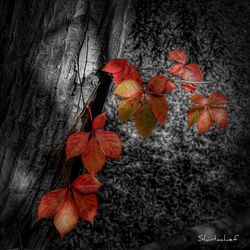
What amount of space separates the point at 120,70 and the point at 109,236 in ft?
3.88

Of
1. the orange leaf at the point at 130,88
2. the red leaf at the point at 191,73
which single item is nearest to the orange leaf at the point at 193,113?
the red leaf at the point at 191,73

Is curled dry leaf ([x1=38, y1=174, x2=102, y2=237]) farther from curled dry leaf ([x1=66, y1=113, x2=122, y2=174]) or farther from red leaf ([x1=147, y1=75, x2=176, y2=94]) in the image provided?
red leaf ([x1=147, y1=75, x2=176, y2=94])

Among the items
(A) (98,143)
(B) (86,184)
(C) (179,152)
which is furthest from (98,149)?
(C) (179,152)

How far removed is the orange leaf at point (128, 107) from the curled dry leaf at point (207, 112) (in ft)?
1.00

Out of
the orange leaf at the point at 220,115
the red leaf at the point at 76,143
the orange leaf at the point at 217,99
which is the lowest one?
the red leaf at the point at 76,143

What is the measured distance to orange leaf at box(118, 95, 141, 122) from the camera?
1.02 metres

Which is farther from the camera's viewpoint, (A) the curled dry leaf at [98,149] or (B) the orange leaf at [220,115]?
(B) the orange leaf at [220,115]

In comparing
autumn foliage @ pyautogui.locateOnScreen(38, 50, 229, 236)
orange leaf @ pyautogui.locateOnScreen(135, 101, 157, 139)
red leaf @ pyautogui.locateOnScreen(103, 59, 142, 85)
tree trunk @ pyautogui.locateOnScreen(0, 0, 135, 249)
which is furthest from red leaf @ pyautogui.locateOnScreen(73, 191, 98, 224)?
red leaf @ pyautogui.locateOnScreen(103, 59, 142, 85)

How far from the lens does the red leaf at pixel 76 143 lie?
97 centimetres

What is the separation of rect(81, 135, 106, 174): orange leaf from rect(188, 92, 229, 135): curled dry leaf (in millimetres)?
444

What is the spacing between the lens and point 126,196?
6.15 feet

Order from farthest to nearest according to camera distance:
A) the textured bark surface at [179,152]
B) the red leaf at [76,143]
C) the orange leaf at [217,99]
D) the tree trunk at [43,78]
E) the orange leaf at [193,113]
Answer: the textured bark surface at [179,152]
the orange leaf at [193,113]
the orange leaf at [217,99]
the red leaf at [76,143]
the tree trunk at [43,78]

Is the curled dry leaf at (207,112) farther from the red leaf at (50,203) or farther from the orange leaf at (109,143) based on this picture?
the red leaf at (50,203)

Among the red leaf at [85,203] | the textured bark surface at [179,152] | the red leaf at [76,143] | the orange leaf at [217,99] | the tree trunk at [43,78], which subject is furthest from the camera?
the textured bark surface at [179,152]
